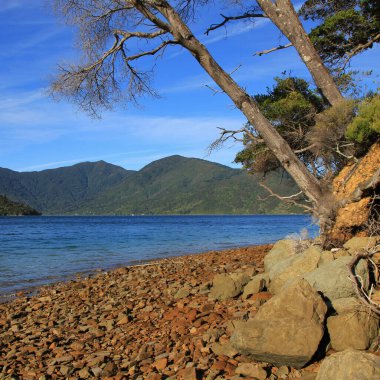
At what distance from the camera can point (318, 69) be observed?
403 inches

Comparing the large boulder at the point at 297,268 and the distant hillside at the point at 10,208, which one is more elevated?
the distant hillside at the point at 10,208

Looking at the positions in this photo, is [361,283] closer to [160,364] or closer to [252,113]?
[160,364]

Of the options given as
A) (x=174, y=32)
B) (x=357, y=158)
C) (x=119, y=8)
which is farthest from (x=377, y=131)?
(x=119, y=8)

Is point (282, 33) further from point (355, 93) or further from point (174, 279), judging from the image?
point (174, 279)

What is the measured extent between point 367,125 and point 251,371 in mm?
5840

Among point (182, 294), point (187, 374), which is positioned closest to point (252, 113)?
point (182, 294)

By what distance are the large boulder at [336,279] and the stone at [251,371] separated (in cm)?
170

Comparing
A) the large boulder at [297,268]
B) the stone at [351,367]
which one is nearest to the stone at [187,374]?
the stone at [351,367]

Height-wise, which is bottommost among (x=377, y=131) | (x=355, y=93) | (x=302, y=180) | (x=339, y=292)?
(x=339, y=292)

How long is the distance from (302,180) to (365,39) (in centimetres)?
611

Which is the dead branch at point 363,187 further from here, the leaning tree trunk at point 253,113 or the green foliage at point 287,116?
the green foliage at point 287,116

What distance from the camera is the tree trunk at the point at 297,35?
397 inches

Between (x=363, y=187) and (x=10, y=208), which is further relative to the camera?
(x=10, y=208)

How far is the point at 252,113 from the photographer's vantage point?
8.95 metres
